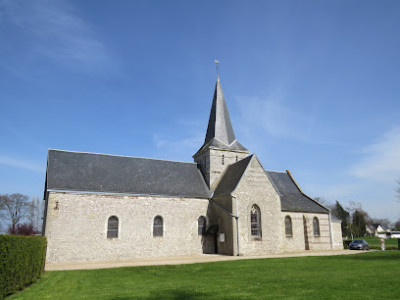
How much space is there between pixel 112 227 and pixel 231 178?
10.1m

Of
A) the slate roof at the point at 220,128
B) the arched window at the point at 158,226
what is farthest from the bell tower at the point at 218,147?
the arched window at the point at 158,226

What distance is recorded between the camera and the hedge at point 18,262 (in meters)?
9.41

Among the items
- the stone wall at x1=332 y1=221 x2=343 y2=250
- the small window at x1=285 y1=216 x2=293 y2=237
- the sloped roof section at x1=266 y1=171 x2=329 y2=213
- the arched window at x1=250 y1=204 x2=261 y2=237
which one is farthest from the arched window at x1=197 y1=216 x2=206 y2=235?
the stone wall at x1=332 y1=221 x2=343 y2=250

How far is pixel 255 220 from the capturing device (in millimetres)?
23109

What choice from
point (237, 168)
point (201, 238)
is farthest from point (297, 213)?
point (201, 238)

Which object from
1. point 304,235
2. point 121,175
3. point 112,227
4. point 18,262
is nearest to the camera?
point 18,262

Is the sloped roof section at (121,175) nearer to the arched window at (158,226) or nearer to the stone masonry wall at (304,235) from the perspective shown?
the arched window at (158,226)

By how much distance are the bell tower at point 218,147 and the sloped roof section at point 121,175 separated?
4.27 ft

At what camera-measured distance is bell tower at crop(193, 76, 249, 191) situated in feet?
88.4

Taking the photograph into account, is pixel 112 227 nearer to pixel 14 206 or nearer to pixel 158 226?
pixel 158 226

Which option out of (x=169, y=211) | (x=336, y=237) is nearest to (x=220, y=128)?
(x=169, y=211)

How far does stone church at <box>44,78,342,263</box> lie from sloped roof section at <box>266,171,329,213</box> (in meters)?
0.14

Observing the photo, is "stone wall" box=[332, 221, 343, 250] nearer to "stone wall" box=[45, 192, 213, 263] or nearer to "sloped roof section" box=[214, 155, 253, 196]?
"sloped roof section" box=[214, 155, 253, 196]

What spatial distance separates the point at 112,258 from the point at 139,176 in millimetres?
6634
